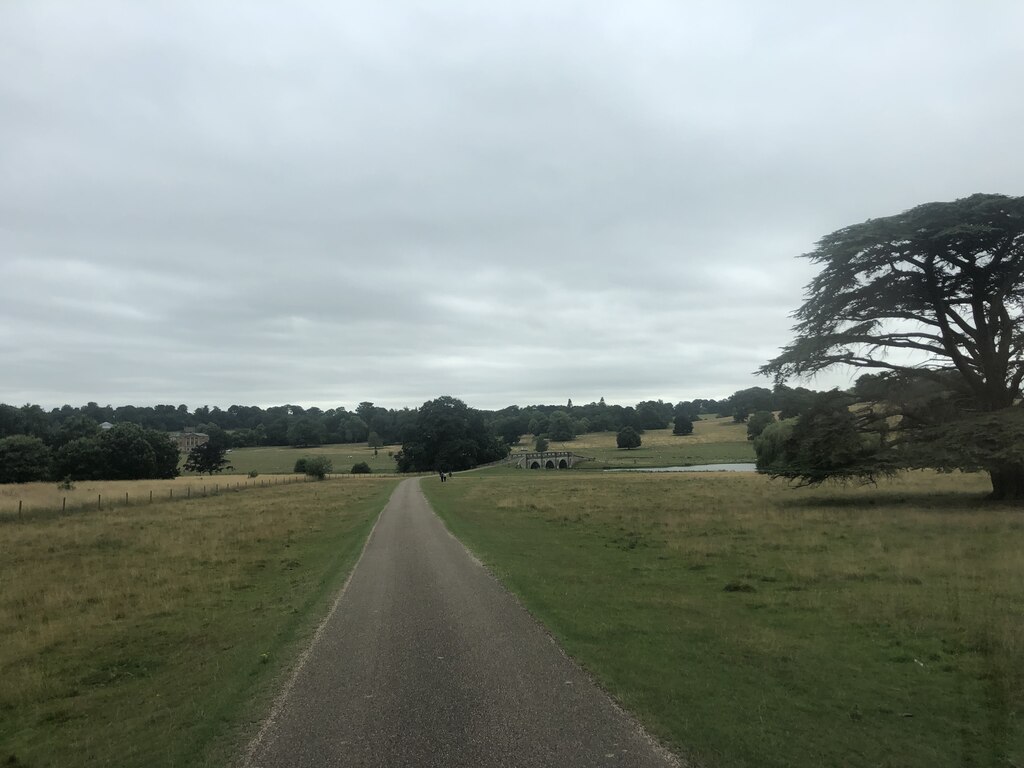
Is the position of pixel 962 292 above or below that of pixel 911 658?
above

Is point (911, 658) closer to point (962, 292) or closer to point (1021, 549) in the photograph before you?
point (1021, 549)

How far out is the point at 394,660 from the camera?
27.8 ft

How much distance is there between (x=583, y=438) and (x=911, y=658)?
18302cm

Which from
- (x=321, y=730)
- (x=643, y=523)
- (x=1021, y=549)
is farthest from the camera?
(x=643, y=523)

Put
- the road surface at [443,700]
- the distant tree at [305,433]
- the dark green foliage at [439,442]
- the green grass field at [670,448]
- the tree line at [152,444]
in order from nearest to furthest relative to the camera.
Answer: the road surface at [443,700], the tree line at [152,444], the green grass field at [670,448], the dark green foliage at [439,442], the distant tree at [305,433]

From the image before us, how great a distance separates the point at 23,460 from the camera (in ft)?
276

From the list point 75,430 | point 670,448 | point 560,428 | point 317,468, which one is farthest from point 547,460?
point 75,430

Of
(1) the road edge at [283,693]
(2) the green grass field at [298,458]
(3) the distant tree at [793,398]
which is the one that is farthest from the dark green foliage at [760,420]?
(1) the road edge at [283,693]

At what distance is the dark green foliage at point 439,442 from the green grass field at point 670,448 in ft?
70.1

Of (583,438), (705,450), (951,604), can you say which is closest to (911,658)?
(951,604)

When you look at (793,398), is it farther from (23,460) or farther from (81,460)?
(81,460)

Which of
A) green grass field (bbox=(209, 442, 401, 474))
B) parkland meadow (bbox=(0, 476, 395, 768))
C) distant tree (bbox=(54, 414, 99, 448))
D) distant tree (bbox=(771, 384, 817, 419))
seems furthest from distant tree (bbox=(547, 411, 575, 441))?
parkland meadow (bbox=(0, 476, 395, 768))

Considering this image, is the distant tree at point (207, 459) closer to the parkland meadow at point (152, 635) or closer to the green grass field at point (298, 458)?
the green grass field at point (298, 458)

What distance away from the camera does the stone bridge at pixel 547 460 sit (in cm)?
12325
